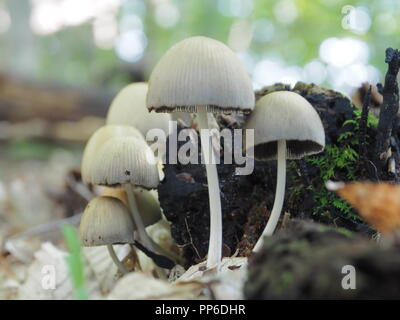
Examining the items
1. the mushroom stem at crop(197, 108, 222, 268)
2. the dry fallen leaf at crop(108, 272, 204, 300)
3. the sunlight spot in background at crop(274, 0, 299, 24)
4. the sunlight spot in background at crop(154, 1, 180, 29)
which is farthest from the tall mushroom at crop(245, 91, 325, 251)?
the sunlight spot in background at crop(154, 1, 180, 29)

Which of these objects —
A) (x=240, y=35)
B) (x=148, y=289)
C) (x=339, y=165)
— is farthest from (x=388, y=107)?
(x=240, y=35)

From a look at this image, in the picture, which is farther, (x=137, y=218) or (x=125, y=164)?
(x=137, y=218)

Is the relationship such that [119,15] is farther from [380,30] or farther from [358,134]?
[358,134]

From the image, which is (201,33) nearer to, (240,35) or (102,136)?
(240,35)

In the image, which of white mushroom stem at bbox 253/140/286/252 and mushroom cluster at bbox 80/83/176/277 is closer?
white mushroom stem at bbox 253/140/286/252

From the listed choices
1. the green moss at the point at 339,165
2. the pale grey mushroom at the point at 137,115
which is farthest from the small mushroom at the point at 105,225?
the green moss at the point at 339,165

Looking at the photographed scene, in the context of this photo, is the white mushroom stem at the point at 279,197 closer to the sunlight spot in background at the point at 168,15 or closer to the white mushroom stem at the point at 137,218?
the white mushroom stem at the point at 137,218

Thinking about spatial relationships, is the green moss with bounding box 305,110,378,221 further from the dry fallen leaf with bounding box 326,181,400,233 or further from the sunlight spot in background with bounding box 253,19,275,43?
the sunlight spot in background with bounding box 253,19,275,43
